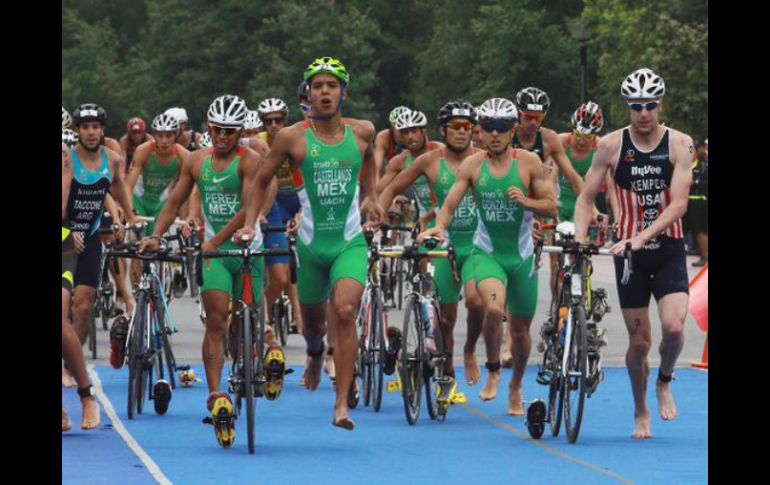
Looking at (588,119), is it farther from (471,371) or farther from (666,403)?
(666,403)

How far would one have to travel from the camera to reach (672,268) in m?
12.3

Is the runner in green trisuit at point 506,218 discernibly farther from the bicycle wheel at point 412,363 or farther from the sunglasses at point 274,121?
the sunglasses at point 274,121

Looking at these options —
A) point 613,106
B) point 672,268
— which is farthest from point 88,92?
point 672,268

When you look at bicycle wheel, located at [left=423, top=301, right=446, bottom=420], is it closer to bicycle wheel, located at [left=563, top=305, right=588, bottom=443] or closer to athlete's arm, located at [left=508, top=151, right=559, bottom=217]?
athlete's arm, located at [left=508, top=151, right=559, bottom=217]

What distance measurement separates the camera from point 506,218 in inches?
561

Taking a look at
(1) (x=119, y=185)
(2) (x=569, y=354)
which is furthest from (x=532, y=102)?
(2) (x=569, y=354)

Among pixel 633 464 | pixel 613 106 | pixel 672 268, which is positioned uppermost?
pixel 613 106

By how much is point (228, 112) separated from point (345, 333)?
5.94ft

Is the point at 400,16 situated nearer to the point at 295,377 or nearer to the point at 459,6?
the point at 459,6

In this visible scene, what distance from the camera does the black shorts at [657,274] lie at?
12312 millimetres

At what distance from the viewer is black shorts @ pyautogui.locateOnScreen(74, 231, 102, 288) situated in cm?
1383

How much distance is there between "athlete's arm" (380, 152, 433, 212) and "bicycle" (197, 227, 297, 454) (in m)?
2.32

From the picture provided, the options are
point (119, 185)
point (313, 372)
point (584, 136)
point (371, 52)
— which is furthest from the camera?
point (371, 52)
